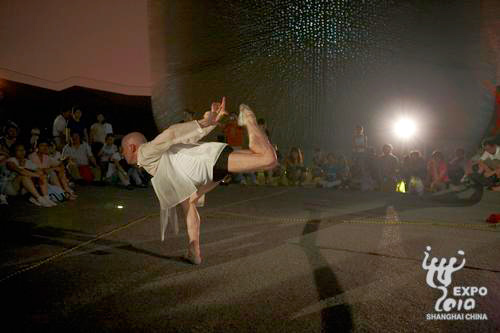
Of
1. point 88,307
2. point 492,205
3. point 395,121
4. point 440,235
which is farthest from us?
point 395,121

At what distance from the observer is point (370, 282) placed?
8.00 feet

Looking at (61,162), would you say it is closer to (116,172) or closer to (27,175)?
(27,175)

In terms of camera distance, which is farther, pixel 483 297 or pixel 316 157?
pixel 316 157

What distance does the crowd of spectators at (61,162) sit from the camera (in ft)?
19.3

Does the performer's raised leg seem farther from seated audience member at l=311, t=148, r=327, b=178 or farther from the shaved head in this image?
seated audience member at l=311, t=148, r=327, b=178

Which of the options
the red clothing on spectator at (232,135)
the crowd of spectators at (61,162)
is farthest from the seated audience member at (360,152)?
the crowd of spectators at (61,162)

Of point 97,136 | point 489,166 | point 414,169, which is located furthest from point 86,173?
point 489,166

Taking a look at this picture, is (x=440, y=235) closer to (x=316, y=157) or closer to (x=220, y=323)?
(x=220, y=323)

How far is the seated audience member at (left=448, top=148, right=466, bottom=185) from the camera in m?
7.88

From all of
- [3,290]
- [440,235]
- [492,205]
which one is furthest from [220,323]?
[492,205]

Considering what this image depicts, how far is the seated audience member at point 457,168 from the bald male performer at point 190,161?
6.69 metres

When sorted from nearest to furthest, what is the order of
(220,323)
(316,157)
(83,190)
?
(220,323)
(83,190)
(316,157)

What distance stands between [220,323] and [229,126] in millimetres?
6927

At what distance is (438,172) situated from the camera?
775 centimetres
